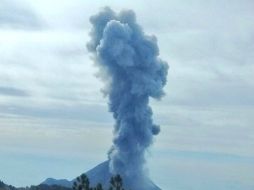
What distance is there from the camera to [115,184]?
142m

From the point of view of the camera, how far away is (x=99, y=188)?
141m

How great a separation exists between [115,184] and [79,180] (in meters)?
9.90

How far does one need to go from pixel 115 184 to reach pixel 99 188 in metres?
4.27

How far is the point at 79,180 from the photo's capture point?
452 ft

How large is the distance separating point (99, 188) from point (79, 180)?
623 cm
